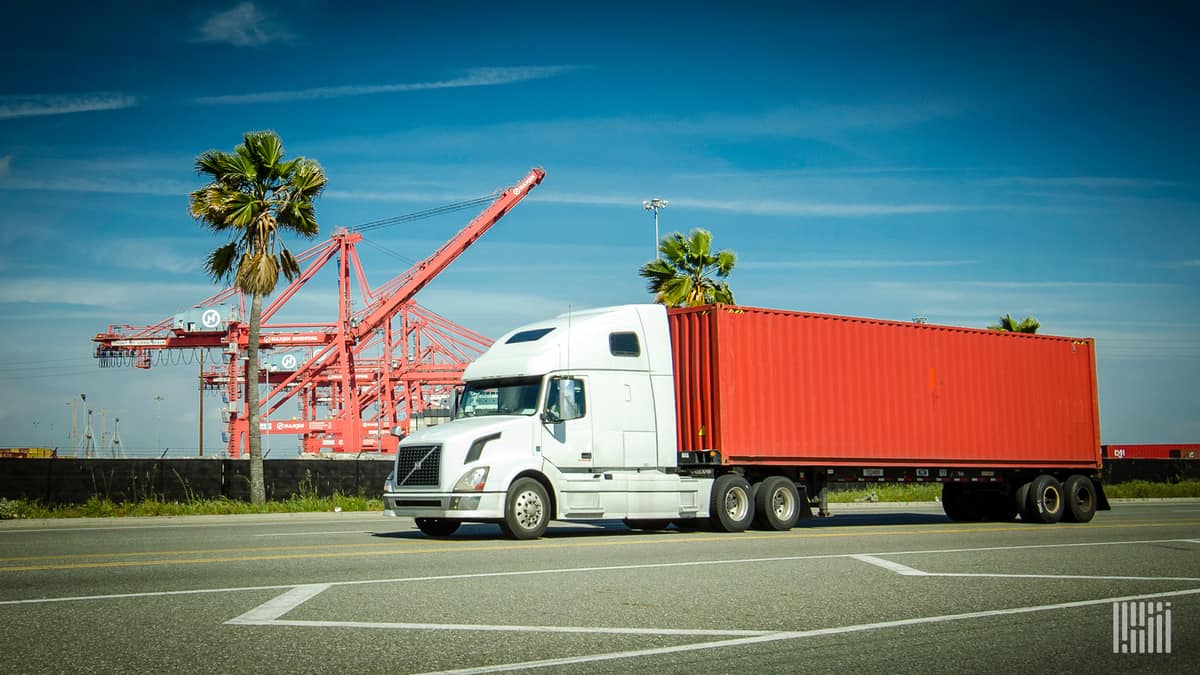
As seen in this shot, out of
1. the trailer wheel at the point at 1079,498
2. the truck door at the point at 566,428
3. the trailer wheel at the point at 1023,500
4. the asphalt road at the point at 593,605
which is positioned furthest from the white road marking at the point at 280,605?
the trailer wheel at the point at 1079,498

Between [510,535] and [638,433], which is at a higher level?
[638,433]

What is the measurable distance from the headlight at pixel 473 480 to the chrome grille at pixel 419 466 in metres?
0.35

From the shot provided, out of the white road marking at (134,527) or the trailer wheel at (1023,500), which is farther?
the trailer wheel at (1023,500)

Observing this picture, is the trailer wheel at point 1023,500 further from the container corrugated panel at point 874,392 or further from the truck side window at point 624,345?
the truck side window at point 624,345

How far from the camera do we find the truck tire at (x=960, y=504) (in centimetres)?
2120

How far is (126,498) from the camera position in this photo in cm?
2330

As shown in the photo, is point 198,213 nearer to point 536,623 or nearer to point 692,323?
point 692,323

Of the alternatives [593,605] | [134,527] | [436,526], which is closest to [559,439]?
[436,526]

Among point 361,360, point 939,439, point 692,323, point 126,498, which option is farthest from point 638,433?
point 361,360

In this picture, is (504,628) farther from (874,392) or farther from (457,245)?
(457,245)

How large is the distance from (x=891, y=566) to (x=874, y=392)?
26.8 ft

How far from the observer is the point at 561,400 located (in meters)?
15.5

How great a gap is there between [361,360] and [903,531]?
87.2 metres

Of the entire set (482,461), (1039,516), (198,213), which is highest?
(198,213)
